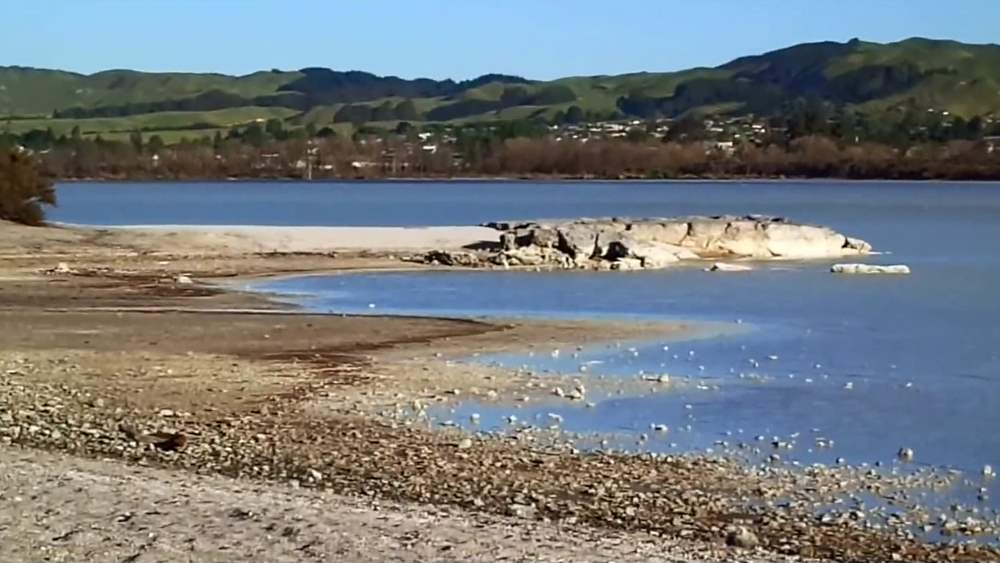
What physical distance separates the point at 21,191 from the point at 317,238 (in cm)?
952

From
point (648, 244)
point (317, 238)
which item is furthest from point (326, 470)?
point (317, 238)

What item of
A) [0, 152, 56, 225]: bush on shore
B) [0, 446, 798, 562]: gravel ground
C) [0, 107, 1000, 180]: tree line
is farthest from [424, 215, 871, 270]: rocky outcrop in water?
[0, 107, 1000, 180]: tree line

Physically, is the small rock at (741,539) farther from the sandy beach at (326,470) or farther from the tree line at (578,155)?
the tree line at (578,155)

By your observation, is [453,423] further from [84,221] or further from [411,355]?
[84,221]

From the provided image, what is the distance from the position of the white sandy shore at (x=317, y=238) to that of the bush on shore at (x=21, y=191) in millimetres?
3298

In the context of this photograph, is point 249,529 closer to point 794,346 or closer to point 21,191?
point 794,346

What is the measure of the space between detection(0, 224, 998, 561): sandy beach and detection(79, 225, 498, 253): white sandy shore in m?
18.7

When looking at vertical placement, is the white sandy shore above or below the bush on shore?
below

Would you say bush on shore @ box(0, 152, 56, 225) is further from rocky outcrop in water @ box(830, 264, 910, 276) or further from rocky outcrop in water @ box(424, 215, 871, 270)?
rocky outcrop in water @ box(830, 264, 910, 276)

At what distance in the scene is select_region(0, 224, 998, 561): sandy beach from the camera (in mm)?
9242

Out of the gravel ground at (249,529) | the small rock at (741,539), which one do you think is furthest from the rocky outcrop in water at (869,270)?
the gravel ground at (249,529)

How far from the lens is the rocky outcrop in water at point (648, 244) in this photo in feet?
127

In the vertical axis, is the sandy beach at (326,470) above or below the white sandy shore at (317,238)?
above

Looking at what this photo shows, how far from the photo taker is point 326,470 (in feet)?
40.1
